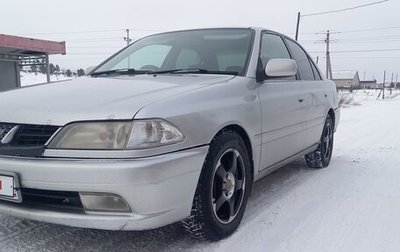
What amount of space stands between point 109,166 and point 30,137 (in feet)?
1.75

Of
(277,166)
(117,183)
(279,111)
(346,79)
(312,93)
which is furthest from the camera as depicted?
(346,79)

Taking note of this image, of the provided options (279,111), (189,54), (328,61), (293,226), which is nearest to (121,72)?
(189,54)

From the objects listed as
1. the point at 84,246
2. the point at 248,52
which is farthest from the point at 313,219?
the point at 84,246

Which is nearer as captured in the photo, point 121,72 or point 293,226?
point 293,226

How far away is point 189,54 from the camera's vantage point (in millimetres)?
3484

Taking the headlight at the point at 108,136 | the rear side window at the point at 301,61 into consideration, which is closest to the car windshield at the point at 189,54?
the rear side window at the point at 301,61

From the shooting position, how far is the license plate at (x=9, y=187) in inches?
85.5

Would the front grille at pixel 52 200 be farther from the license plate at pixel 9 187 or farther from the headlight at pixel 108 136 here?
the headlight at pixel 108 136

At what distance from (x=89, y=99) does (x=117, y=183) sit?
0.60m

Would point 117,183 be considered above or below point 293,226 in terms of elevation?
above

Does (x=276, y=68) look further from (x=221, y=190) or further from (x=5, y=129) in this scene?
(x=5, y=129)

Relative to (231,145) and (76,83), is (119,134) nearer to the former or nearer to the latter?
(231,145)

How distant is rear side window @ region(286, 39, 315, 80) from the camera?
4.32 m

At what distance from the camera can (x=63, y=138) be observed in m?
2.14
